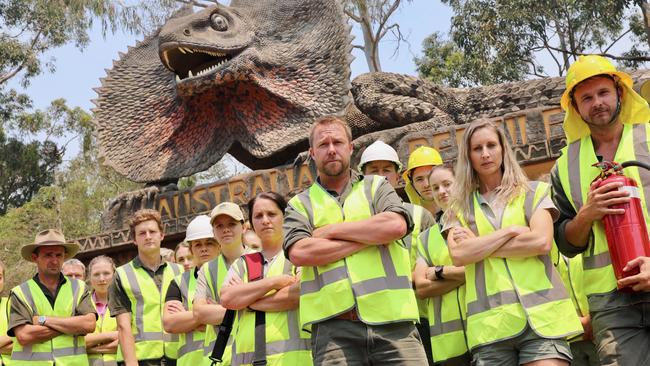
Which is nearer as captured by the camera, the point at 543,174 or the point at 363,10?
the point at 543,174

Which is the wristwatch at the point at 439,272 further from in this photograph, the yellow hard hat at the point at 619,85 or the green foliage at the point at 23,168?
the green foliage at the point at 23,168

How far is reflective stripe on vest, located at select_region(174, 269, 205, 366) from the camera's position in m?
4.42

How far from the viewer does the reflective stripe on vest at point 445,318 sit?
3.63 metres

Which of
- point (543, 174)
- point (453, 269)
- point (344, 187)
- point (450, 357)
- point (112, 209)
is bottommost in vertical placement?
point (450, 357)

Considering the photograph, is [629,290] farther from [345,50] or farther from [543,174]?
[345,50]

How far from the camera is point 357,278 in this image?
130 inches

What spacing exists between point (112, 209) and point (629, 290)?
7.99m

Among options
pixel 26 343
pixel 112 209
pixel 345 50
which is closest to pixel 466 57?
pixel 345 50

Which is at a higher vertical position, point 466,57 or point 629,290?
point 466,57

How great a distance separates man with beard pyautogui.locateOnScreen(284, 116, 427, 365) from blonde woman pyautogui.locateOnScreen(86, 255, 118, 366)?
7.77ft

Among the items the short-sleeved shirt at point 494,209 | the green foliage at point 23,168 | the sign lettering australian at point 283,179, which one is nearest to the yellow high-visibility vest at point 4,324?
the short-sleeved shirt at point 494,209

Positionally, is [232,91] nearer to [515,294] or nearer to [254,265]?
[254,265]

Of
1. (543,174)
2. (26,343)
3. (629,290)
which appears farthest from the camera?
(543,174)

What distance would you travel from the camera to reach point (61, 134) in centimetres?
2548
